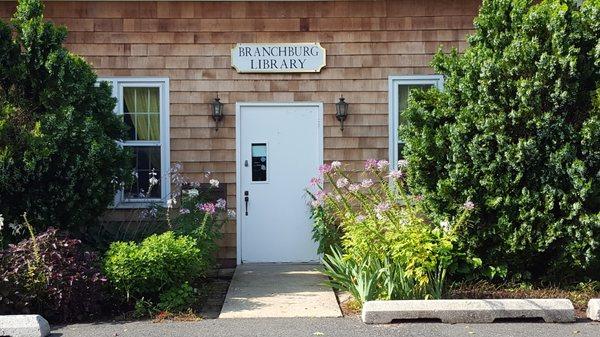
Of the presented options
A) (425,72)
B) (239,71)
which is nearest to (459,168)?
(425,72)

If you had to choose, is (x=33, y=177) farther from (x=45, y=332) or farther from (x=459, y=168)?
(x=459, y=168)

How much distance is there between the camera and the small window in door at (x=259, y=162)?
8469 millimetres

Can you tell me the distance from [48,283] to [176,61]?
11.7 ft

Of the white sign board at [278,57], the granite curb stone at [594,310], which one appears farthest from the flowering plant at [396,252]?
the white sign board at [278,57]

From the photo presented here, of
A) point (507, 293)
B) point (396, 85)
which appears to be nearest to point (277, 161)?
point (396, 85)

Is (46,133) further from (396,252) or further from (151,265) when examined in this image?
(396,252)

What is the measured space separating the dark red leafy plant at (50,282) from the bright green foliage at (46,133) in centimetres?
58

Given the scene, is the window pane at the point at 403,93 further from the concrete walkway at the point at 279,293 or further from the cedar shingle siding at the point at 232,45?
the concrete walkway at the point at 279,293

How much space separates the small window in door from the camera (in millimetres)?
8469

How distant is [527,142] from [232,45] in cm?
396

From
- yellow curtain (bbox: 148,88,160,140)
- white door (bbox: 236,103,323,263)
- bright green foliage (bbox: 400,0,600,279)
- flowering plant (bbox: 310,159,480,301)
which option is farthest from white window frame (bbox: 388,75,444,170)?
yellow curtain (bbox: 148,88,160,140)

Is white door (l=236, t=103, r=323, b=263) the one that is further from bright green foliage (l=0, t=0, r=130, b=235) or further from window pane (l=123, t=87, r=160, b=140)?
bright green foliage (l=0, t=0, r=130, b=235)

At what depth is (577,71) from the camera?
6.46 metres

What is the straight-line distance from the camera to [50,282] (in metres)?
5.90
